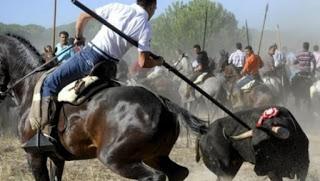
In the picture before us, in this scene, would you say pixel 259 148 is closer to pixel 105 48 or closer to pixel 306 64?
pixel 105 48

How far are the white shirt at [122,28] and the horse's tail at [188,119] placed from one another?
68cm

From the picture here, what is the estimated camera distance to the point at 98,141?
266 inches

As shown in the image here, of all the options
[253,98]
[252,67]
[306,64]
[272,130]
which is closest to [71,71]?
[272,130]

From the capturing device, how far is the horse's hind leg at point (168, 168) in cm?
707

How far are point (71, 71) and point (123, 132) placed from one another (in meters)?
1.09

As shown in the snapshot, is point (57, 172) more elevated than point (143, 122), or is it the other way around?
point (143, 122)

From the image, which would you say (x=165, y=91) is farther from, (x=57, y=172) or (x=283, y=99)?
(x=57, y=172)

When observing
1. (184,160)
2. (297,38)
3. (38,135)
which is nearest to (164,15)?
(297,38)

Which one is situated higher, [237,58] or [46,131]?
[46,131]

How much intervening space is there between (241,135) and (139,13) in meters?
2.46

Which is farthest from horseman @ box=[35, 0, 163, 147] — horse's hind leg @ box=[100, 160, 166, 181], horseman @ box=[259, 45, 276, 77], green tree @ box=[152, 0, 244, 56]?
green tree @ box=[152, 0, 244, 56]

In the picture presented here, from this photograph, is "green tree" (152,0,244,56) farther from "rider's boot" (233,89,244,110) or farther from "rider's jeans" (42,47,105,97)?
"rider's jeans" (42,47,105,97)

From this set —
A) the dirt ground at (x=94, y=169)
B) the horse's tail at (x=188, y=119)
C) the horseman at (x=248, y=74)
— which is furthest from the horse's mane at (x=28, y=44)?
the horseman at (x=248, y=74)

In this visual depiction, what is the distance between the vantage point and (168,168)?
708 cm
